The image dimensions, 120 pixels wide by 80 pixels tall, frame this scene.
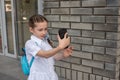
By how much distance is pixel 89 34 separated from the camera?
4.03m

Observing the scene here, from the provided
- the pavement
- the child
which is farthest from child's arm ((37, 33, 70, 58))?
the pavement

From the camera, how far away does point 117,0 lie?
3.56 metres

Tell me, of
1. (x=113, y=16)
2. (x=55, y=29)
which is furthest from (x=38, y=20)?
(x=55, y=29)

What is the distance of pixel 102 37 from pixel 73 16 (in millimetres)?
708

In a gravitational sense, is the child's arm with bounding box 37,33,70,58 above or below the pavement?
above

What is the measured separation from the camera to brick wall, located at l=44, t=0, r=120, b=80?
3713 millimetres

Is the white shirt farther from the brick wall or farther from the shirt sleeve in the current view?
the brick wall

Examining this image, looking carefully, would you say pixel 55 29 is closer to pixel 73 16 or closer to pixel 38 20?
pixel 73 16

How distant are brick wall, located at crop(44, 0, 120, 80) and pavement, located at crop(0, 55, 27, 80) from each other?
101 centimetres

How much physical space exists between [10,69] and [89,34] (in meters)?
2.50

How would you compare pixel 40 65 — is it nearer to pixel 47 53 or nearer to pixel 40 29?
pixel 47 53

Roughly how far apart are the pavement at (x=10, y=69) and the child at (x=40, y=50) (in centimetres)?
255

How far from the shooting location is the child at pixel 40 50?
2353 millimetres

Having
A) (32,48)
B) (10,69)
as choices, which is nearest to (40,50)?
(32,48)
